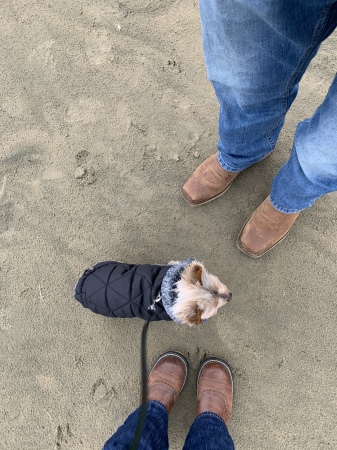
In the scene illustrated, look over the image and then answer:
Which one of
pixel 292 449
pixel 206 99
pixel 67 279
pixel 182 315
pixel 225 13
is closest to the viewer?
pixel 225 13

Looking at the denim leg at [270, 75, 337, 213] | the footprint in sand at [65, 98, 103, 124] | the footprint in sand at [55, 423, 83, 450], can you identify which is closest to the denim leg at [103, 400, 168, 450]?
the footprint in sand at [55, 423, 83, 450]

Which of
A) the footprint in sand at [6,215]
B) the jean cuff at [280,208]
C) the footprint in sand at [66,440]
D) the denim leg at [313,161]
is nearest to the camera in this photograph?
the denim leg at [313,161]

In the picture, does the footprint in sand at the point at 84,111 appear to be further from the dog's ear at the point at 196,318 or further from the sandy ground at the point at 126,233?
the dog's ear at the point at 196,318

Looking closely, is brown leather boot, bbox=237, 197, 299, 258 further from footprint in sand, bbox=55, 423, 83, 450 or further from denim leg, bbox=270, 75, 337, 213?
footprint in sand, bbox=55, 423, 83, 450

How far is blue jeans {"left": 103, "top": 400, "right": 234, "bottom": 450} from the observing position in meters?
1.38

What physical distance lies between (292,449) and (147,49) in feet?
7.69

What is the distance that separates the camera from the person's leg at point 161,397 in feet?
4.78

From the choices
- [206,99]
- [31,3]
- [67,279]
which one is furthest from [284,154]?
[31,3]

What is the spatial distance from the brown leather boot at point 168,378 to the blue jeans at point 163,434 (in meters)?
0.06

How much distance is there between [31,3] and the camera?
2.10 m

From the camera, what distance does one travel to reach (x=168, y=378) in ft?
5.72

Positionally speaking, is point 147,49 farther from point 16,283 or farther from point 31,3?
point 16,283

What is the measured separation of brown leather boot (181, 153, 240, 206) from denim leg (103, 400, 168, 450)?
1.06 meters

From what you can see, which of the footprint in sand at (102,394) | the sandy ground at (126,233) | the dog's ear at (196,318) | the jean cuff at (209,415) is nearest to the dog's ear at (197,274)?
the dog's ear at (196,318)
